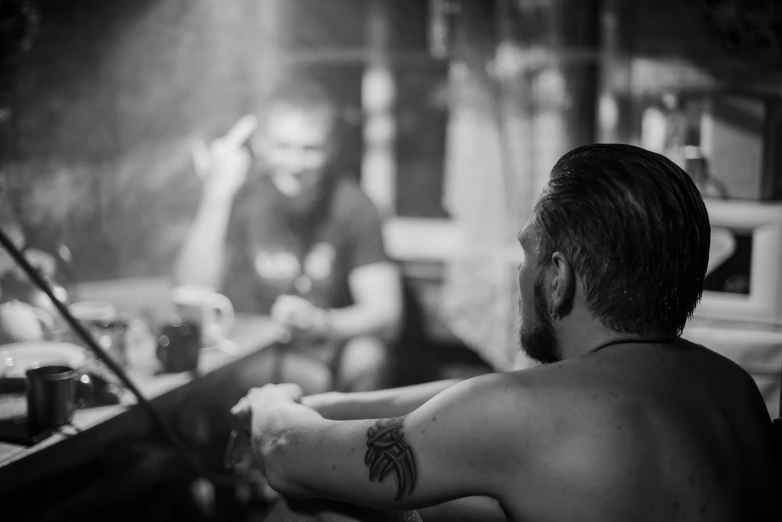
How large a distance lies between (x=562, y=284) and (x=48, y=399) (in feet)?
3.53

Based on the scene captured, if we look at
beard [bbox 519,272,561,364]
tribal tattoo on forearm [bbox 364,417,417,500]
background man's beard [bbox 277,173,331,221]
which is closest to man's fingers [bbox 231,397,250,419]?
tribal tattoo on forearm [bbox 364,417,417,500]

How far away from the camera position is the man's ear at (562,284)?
1021mm

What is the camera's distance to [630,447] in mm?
894

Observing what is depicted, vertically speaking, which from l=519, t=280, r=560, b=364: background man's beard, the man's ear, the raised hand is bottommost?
l=519, t=280, r=560, b=364: background man's beard

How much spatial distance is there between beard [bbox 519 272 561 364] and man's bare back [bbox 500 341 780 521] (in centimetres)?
12

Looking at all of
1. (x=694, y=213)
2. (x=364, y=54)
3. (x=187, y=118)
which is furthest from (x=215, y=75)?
(x=694, y=213)

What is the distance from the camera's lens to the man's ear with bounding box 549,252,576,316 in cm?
102

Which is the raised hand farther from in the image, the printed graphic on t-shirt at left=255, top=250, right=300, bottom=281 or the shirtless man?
the shirtless man

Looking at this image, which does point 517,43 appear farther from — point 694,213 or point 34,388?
point 34,388

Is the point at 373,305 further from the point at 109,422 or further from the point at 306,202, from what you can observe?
the point at 109,422

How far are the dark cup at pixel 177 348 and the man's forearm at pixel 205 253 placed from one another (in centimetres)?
121

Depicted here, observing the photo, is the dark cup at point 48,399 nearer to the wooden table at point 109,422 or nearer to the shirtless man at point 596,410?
the wooden table at point 109,422

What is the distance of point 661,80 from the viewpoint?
2816 mm

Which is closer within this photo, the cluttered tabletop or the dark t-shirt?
the cluttered tabletop
